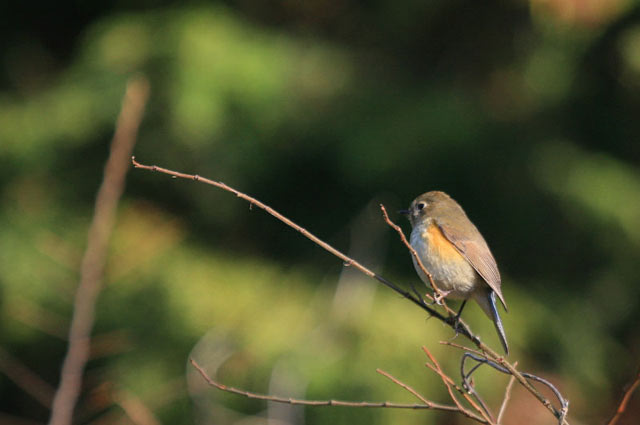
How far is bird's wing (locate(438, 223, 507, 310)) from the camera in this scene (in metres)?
2.71

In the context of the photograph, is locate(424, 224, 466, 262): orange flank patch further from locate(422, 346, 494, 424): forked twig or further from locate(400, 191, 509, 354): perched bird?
locate(422, 346, 494, 424): forked twig

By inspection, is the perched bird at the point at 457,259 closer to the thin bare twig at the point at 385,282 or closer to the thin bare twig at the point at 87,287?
the thin bare twig at the point at 385,282

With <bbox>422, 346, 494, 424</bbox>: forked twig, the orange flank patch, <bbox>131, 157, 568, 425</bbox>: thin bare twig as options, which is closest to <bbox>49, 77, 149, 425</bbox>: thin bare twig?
<bbox>131, 157, 568, 425</bbox>: thin bare twig

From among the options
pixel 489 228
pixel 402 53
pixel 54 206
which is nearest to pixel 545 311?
pixel 489 228

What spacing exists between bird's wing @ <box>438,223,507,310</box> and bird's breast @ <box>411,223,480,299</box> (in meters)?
0.02

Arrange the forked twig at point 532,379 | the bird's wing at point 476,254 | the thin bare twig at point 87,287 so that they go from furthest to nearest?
the bird's wing at point 476,254 < the thin bare twig at point 87,287 < the forked twig at point 532,379

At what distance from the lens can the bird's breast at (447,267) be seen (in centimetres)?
276

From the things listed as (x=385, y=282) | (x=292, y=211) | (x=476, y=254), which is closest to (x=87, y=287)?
(x=385, y=282)

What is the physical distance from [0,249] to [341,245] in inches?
103

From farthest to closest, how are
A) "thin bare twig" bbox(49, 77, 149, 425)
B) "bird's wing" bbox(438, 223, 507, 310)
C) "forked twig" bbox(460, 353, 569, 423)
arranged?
1. "bird's wing" bbox(438, 223, 507, 310)
2. "thin bare twig" bbox(49, 77, 149, 425)
3. "forked twig" bbox(460, 353, 569, 423)

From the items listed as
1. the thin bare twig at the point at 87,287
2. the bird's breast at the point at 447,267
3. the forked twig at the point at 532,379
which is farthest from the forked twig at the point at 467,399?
the bird's breast at the point at 447,267

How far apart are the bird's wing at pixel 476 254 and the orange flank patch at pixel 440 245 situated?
2cm

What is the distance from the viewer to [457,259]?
2.78 m

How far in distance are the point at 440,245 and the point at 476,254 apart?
5.1 inches
